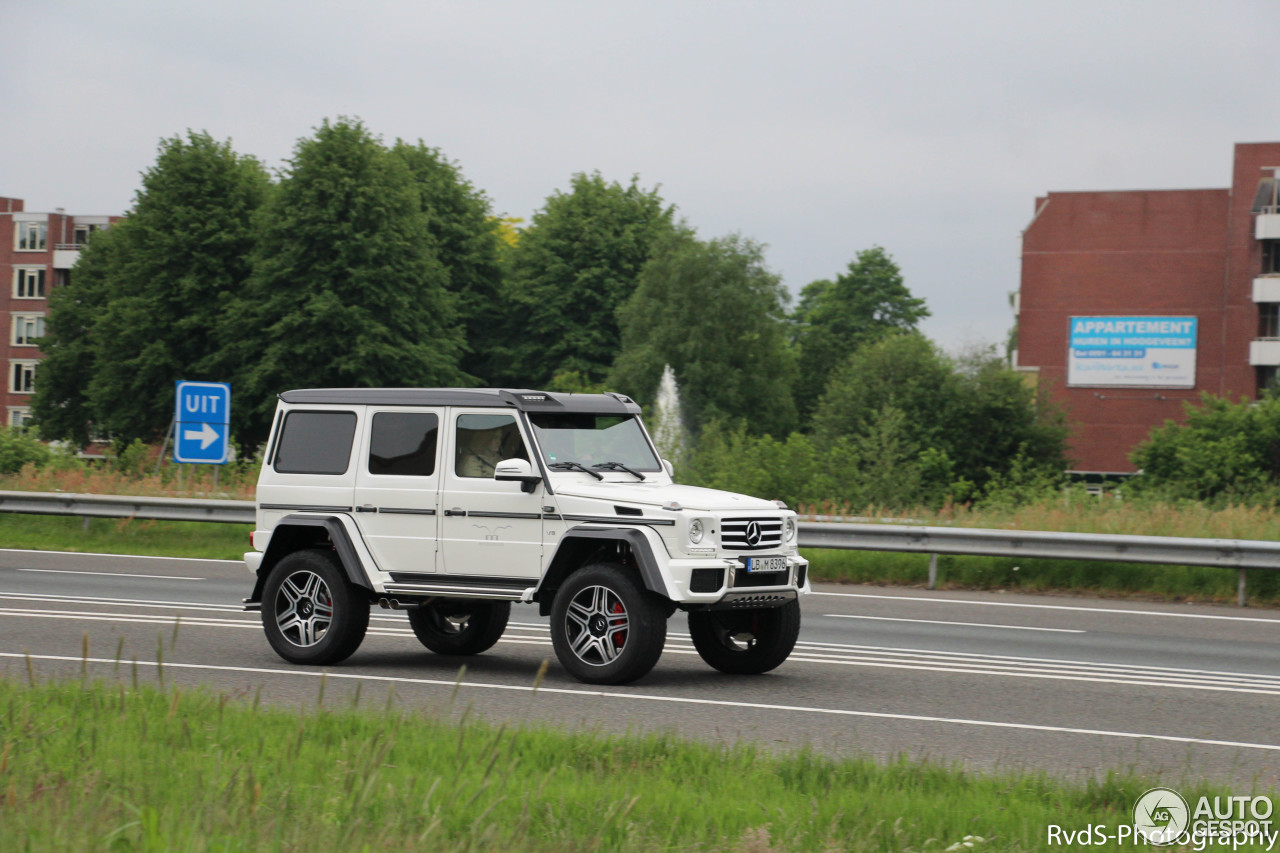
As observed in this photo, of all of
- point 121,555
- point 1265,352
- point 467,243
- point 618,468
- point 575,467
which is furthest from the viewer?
point 1265,352

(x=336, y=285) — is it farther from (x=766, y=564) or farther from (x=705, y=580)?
(x=705, y=580)

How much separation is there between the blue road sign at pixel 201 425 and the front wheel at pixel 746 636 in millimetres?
15410

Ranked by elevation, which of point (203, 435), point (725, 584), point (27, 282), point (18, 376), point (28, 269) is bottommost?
point (725, 584)

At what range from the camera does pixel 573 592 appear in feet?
32.7

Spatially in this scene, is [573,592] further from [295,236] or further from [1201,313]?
[1201,313]

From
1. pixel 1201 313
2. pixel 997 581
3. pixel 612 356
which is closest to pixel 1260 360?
pixel 1201 313

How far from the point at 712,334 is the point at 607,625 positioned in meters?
61.9

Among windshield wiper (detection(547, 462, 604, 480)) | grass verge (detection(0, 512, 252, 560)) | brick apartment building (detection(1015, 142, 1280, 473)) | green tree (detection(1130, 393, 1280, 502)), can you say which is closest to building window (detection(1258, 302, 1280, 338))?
brick apartment building (detection(1015, 142, 1280, 473))

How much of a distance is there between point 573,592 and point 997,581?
1088 cm

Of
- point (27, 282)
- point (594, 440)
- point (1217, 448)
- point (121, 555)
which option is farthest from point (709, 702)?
point (27, 282)

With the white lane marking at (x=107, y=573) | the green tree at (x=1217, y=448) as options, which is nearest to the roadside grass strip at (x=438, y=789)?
the white lane marking at (x=107, y=573)

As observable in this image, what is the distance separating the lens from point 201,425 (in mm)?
24797

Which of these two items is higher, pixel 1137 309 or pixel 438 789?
pixel 1137 309

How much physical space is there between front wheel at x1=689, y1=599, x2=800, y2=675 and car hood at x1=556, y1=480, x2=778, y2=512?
2.75 feet
